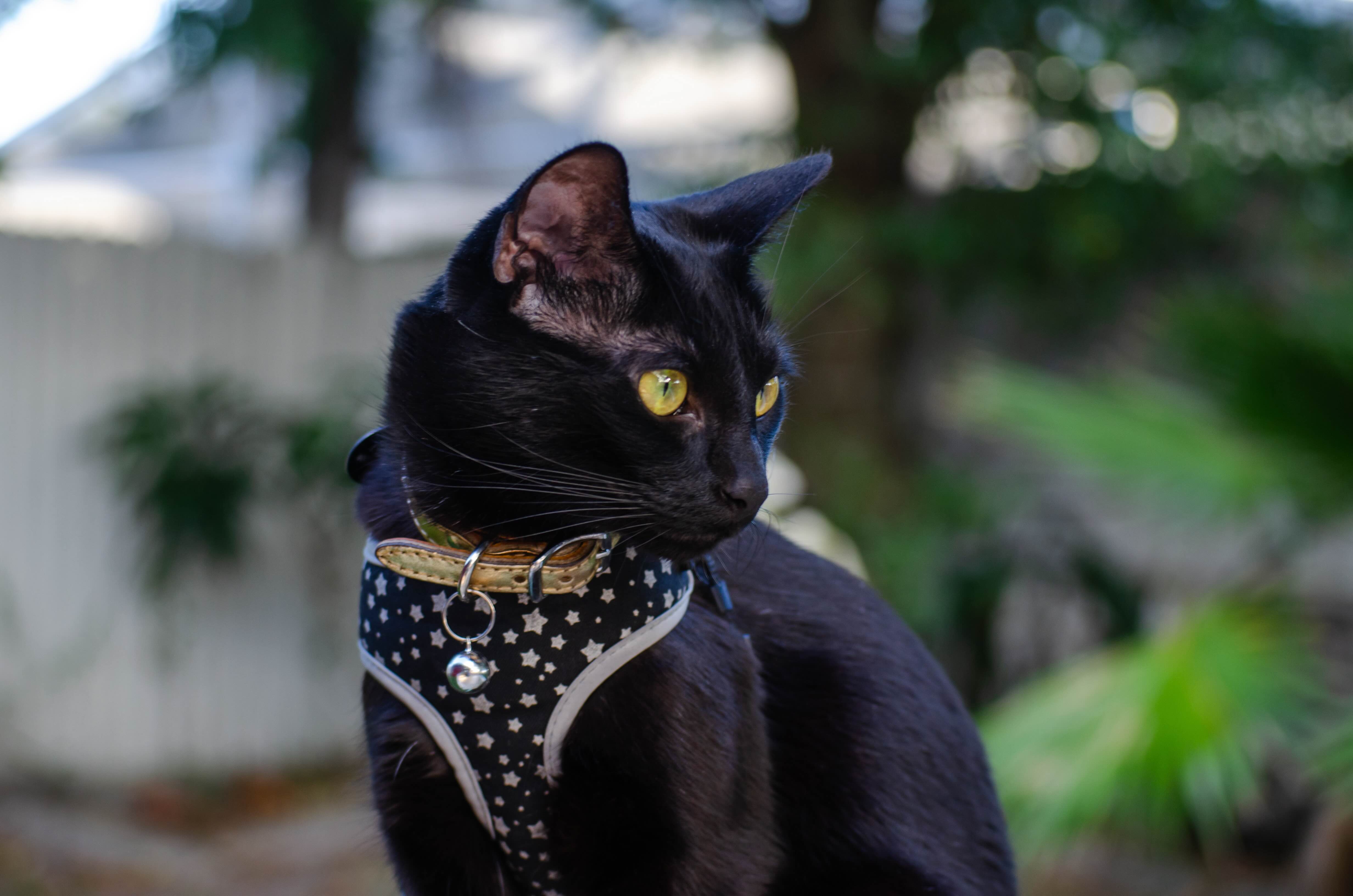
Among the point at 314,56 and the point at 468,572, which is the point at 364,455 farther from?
the point at 314,56

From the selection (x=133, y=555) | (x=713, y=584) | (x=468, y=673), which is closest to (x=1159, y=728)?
(x=713, y=584)

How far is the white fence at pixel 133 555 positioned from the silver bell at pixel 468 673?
9.64ft

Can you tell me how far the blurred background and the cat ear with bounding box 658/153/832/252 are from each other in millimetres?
1406

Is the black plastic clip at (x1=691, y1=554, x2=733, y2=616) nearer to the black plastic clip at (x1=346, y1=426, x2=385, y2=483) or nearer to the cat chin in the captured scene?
the cat chin

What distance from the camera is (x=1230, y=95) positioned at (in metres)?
2.95

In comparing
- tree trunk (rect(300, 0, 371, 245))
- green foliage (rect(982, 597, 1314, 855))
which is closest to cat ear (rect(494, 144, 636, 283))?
green foliage (rect(982, 597, 1314, 855))

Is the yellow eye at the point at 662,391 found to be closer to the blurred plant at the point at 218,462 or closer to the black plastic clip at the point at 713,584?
the black plastic clip at the point at 713,584

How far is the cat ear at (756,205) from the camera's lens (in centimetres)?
116

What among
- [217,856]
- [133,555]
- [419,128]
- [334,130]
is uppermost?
[419,128]

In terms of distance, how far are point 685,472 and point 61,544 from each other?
3.41 metres

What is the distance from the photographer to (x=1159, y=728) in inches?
80.6

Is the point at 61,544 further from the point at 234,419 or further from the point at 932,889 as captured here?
the point at 932,889

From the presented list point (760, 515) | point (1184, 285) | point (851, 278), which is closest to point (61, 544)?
point (851, 278)

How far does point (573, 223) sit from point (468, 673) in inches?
→ 16.2
